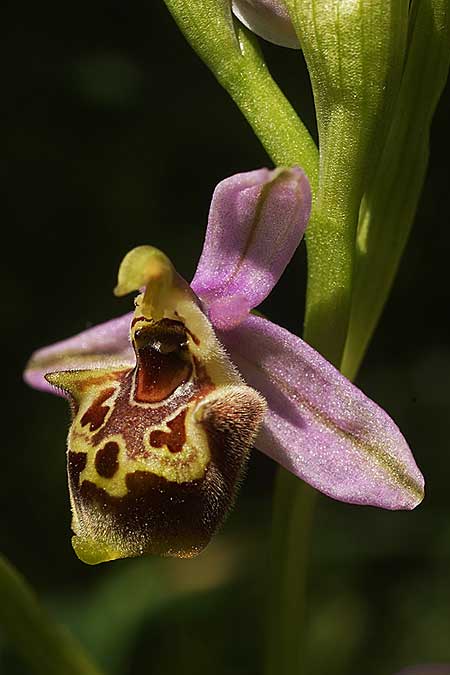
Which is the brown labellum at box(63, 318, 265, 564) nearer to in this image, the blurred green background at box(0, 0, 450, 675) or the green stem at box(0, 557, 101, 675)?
the green stem at box(0, 557, 101, 675)

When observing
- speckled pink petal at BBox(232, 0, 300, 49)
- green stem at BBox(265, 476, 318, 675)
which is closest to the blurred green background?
green stem at BBox(265, 476, 318, 675)

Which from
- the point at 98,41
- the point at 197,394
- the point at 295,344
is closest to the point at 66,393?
the point at 197,394

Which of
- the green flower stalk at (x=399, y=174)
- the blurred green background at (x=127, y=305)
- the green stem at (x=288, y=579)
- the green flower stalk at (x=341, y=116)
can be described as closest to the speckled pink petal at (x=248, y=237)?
the green flower stalk at (x=341, y=116)

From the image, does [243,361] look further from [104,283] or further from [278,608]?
[104,283]

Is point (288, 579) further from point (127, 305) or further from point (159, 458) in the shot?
point (127, 305)

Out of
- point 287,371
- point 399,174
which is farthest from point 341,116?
point 287,371

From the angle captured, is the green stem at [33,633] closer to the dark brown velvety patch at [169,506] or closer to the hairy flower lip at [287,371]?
the dark brown velvety patch at [169,506]
